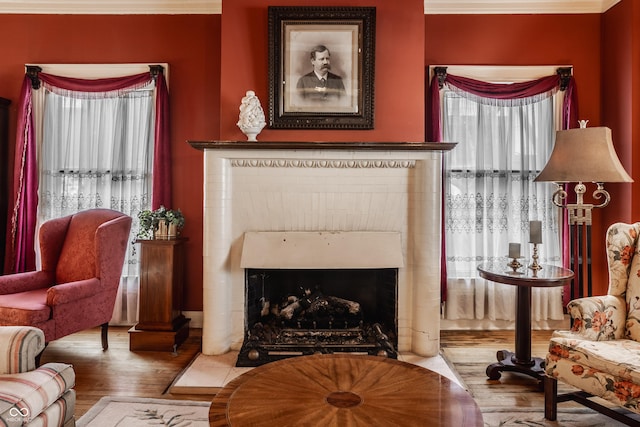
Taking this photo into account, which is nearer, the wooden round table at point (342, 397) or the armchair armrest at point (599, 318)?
the wooden round table at point (342, 397)

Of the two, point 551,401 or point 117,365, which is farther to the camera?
point 117,365

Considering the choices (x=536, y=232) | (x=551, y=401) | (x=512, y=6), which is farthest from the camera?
(x=512, y=6)

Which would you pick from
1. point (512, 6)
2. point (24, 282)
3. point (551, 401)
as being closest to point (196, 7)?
point (24, 282)

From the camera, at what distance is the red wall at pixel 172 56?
359 centimetres

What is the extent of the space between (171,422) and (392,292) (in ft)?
5.43

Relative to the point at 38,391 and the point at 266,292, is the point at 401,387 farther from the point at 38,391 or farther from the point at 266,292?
the point at 266,292

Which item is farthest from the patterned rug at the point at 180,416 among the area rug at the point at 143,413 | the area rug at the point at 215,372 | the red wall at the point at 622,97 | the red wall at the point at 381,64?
the red wall at the point at 381,64

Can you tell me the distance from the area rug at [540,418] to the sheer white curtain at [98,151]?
2.96 metres

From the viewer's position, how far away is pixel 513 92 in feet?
11.5

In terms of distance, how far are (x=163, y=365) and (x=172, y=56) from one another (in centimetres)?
258

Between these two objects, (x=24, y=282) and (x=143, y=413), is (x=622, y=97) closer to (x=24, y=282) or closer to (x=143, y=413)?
(x=143, y=413)

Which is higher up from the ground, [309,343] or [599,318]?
[599,318]

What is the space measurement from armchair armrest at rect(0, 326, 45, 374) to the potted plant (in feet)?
4.89

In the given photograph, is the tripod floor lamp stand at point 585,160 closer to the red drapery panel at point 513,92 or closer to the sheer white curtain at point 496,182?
the sheer white curtain at point 496,182
